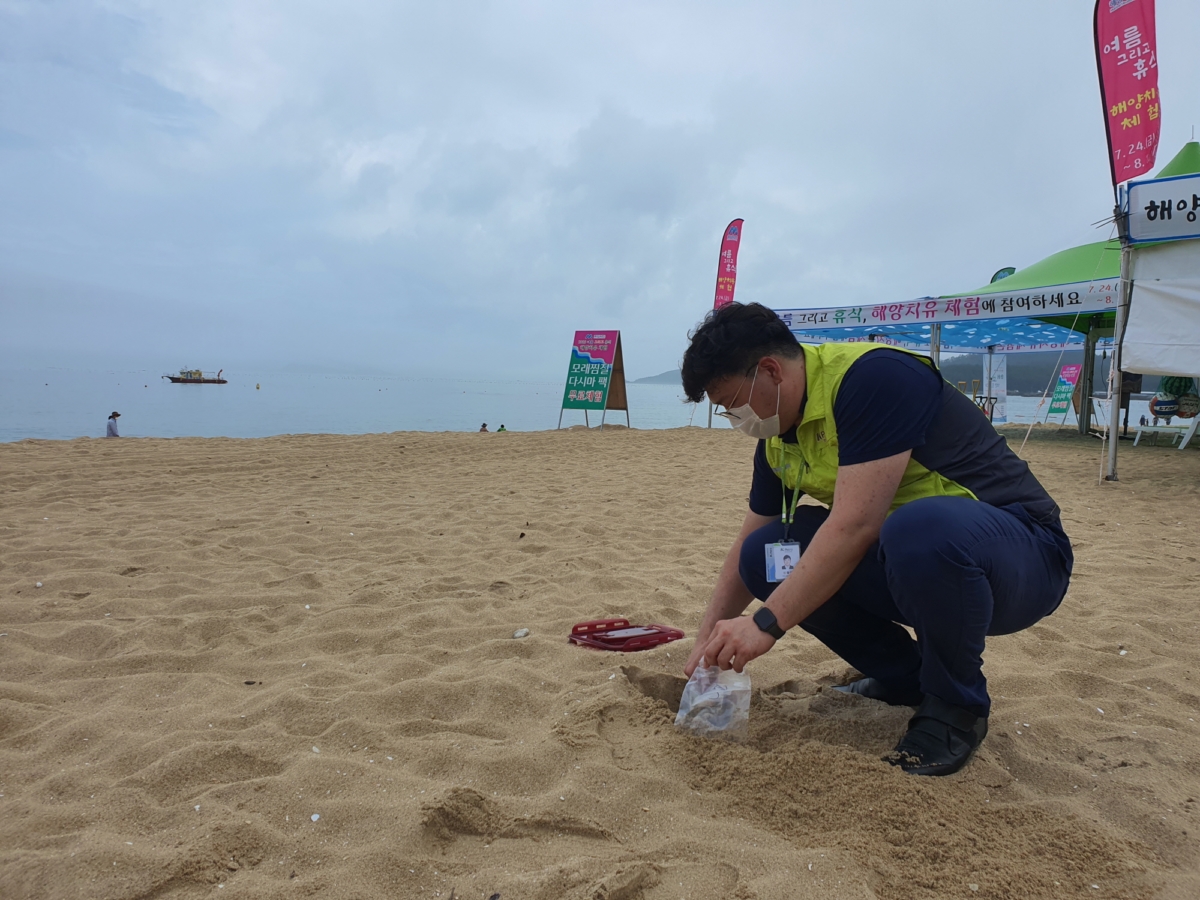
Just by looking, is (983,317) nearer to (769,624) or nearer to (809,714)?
(809,714)

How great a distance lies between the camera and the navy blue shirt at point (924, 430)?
1468 mm

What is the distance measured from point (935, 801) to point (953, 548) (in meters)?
0.49

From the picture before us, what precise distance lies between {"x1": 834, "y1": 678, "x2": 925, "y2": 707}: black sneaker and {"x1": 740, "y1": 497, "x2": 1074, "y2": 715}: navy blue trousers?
0.85ft

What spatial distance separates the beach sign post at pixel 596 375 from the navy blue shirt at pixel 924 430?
35.0 ft

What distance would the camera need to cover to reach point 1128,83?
591 cm

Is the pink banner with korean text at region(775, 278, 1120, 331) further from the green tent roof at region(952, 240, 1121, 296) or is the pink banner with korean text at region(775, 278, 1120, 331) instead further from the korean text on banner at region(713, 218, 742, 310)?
the korean text on banner at region(713, 218, 742, 310)

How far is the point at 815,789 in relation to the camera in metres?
1.44

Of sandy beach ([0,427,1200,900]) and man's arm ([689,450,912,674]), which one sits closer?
sandy beach ([0,427,1200,900])

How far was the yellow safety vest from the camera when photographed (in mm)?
1578

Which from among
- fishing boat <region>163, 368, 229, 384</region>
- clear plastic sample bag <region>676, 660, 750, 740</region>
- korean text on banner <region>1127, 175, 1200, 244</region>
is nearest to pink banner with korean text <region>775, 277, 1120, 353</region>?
korean text on banner <region>1127, 175, 1200, 244</region>

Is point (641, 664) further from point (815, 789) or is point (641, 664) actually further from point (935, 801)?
point (935, 801)

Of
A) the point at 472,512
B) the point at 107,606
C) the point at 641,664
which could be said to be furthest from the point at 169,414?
the point at 641,664

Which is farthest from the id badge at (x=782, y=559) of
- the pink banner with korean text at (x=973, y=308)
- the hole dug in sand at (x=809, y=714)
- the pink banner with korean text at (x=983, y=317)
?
the pink banner with korean text at (x=973, y=308)

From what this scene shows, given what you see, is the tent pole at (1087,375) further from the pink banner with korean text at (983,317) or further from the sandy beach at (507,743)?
the sandy beach at (507,743)
